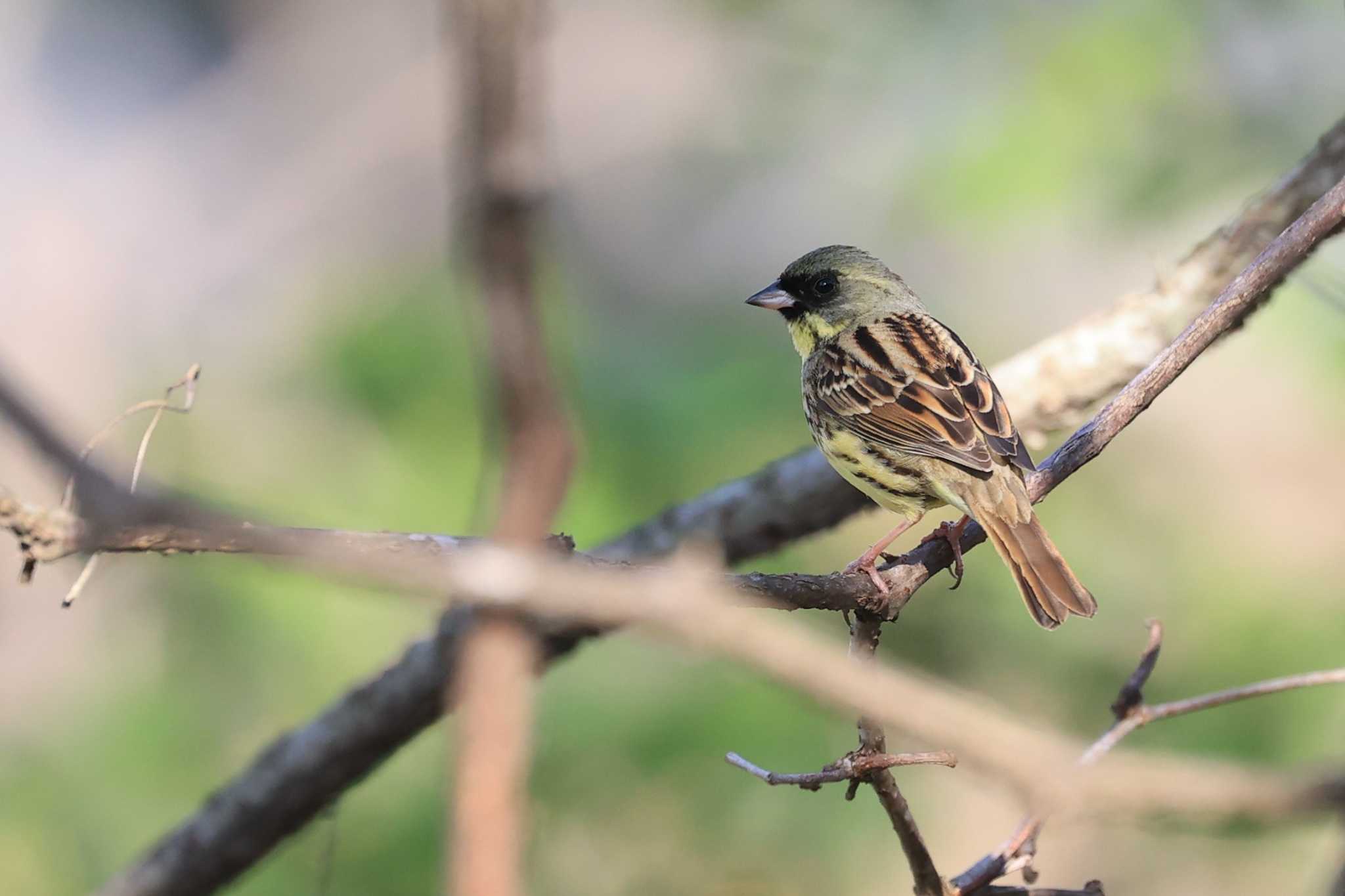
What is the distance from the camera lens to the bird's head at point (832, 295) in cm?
456

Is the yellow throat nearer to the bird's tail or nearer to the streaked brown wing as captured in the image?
the streaked brown wing

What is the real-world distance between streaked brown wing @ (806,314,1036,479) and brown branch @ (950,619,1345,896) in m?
0.90

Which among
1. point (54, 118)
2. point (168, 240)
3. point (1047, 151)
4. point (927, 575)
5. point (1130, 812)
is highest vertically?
point (54, 118)

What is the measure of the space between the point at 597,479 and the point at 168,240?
4977 millimetres

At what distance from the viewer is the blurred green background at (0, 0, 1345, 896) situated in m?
4.39

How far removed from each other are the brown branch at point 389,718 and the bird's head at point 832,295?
2.25ft

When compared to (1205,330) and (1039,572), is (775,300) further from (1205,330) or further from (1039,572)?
(1205,330)

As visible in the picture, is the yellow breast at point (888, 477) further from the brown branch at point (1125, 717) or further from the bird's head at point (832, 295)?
the brown branch at point (1125, 717)

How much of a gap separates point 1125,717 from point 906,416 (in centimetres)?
149

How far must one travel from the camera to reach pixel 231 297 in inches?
319

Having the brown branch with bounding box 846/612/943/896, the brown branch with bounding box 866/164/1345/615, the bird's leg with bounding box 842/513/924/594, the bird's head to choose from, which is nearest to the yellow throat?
the bird's head

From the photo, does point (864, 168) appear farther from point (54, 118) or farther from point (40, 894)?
point (40, 894)

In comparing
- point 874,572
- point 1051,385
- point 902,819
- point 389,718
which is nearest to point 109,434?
point 874,572

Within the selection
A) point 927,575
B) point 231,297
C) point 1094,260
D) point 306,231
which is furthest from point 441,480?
point 306,231
